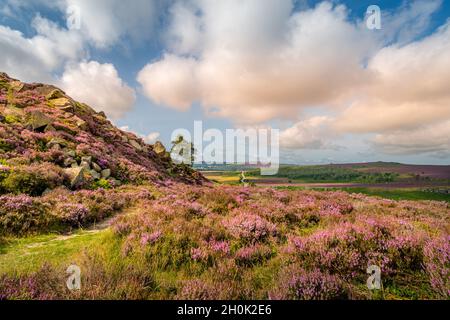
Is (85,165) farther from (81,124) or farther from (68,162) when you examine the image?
(81,124)

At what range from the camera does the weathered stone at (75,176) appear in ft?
36.9

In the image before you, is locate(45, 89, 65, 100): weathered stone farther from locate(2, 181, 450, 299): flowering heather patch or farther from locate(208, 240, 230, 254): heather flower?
locate(208, 240, 230, 254): heather flower

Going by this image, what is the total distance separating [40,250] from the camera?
5176 mm

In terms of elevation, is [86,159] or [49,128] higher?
[49,128]

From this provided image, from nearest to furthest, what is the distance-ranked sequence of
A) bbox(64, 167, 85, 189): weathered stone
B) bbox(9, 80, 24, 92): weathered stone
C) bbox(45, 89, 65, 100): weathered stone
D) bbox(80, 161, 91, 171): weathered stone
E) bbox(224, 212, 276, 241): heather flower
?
bbox(224, 212, 276, 241): heather flower
bbox(64, 167, 85, 189): weathered stone
bbox(80, 161, 91, 171): weathered stone
bbox(9, 80, 24, 92): weathered stone
bbox(45, 89, 65, 100): weathered stone

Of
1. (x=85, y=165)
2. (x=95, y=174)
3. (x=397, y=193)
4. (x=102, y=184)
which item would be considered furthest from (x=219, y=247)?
(x=397, y=193)

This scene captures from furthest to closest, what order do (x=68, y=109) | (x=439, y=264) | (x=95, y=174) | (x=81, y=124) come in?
(x=68, y=109) → (x=81, y=124) → (x=95, y=174) → (x=439, y=264)

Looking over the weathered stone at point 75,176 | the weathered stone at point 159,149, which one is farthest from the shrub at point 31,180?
the weathered stone at point 159,149

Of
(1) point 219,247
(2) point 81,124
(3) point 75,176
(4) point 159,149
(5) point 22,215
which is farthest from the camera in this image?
(4) point 159,149

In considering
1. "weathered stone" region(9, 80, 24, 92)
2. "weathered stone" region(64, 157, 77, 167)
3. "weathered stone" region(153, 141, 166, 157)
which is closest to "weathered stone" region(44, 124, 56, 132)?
"weathered stone" region(64, 157, 77, 167)

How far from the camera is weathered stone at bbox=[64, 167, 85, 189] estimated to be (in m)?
11.2

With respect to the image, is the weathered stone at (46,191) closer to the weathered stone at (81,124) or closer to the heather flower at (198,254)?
the heather flower at (198,254)

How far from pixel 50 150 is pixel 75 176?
4209 millimetres
